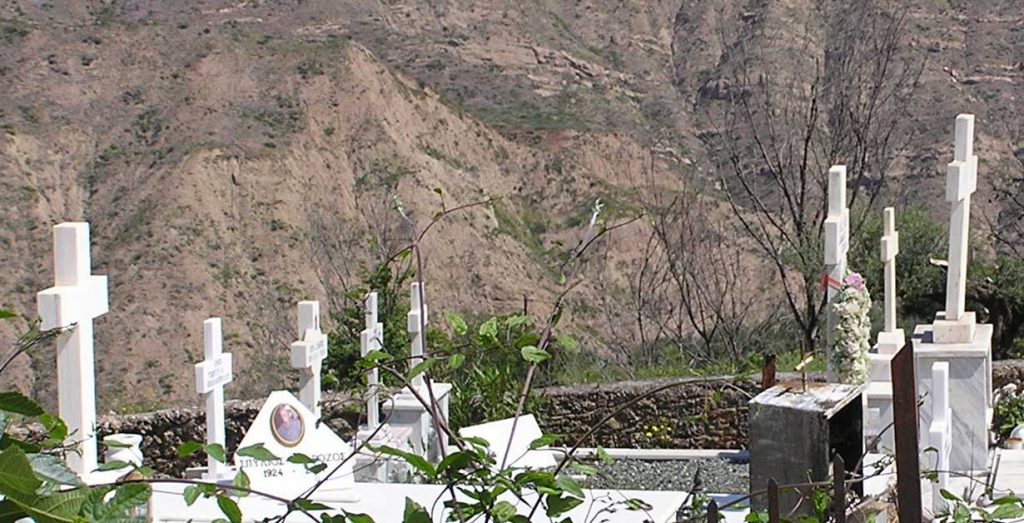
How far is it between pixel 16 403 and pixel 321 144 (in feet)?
156

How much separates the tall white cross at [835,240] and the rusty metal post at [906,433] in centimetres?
767

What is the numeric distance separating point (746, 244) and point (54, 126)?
887 inches

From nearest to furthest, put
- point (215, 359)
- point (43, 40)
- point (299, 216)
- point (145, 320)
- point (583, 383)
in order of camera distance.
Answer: point (215, 359) → point (583, 383) → point (145, 320) → point (299, 216) → point (43, 40)

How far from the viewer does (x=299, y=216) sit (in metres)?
44.3

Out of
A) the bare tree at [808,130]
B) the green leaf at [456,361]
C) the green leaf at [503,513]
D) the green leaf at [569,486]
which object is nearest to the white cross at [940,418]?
the green leaf at [456,361]

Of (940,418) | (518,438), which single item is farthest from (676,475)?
(940,418)

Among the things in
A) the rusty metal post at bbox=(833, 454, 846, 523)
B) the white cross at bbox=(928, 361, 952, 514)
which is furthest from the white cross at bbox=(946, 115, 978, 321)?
the rusty metal post at bbox=(833, 454, 846, 523)

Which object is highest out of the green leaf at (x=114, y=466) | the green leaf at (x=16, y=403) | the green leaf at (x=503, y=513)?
the green leaf at (x=16, y=403)

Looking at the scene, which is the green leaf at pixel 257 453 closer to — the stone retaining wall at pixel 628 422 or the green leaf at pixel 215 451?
the green leaf at pixel 215 451

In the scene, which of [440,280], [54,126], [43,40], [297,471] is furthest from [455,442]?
[43,40]

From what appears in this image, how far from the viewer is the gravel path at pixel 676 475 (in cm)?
1048

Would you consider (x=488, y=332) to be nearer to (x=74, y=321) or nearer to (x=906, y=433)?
(x=906, y=433)

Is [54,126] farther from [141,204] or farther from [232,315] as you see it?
[232,315]

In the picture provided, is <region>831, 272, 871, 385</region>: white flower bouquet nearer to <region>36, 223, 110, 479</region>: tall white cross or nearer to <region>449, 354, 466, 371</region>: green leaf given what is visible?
<region>36, 223, 110, 479</region>: tall white cross
